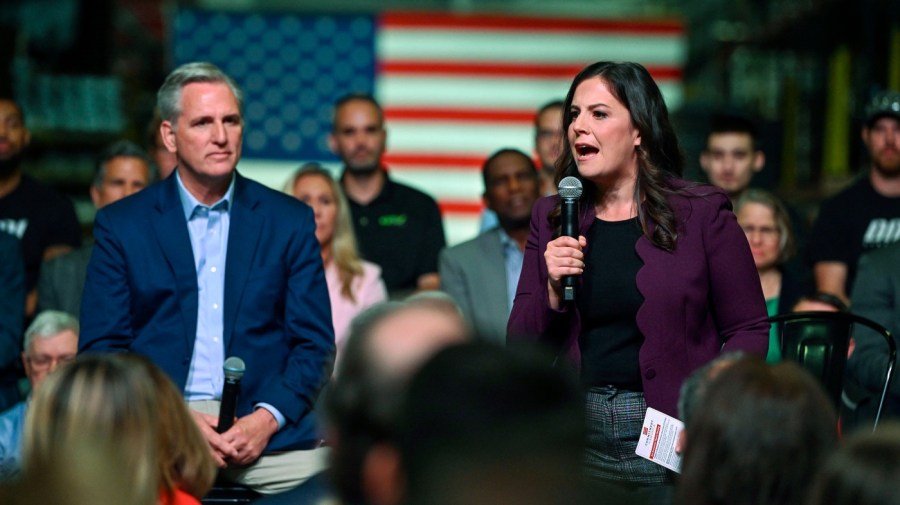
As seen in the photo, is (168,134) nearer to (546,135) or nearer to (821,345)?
(821,345)

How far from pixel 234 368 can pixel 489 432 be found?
253 centimetres

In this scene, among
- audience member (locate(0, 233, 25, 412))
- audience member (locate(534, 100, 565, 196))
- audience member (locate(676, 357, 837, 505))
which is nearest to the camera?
audience member (locate(676, 357, 837, 505))

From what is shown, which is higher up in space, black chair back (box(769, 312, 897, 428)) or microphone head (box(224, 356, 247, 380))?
microphone head (box(224, 356, 247, 380))

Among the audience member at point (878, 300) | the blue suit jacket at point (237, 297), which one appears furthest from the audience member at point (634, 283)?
the audience member at point (878, 300)

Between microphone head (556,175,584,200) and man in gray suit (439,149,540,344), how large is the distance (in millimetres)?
2299

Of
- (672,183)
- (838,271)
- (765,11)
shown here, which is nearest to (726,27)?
(765,11)

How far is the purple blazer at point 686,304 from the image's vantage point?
355cm

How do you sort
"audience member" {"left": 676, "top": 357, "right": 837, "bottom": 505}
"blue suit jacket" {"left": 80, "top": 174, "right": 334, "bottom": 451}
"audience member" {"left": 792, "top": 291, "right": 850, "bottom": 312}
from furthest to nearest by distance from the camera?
"audience member" {"left": 792, "top": 291, "right": 850, "bottom": 312}, "blue suit jacket" {"left": 80, "top": 174, "right": 334, "bottom": 451}, "audience member" {"left": 676, "top": 357, "right": 837, "bottom": 505}

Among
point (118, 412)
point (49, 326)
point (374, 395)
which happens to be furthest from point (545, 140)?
Result: point (374, 395)

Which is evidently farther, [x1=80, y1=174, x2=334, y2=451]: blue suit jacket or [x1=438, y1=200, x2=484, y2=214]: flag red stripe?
[x1=438, y1=200, x2=484, y2=214]: flag red stripe

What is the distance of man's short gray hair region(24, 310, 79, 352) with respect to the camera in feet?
18.4

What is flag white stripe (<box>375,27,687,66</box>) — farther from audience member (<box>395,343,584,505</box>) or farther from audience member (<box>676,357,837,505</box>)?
audience member (<box>395,343,584,505</box>)

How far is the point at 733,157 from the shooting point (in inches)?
272

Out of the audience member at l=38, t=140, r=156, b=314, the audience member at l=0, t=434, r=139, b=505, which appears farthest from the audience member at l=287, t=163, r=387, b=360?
the audience member at l=0, t=434, r=139, b=505
